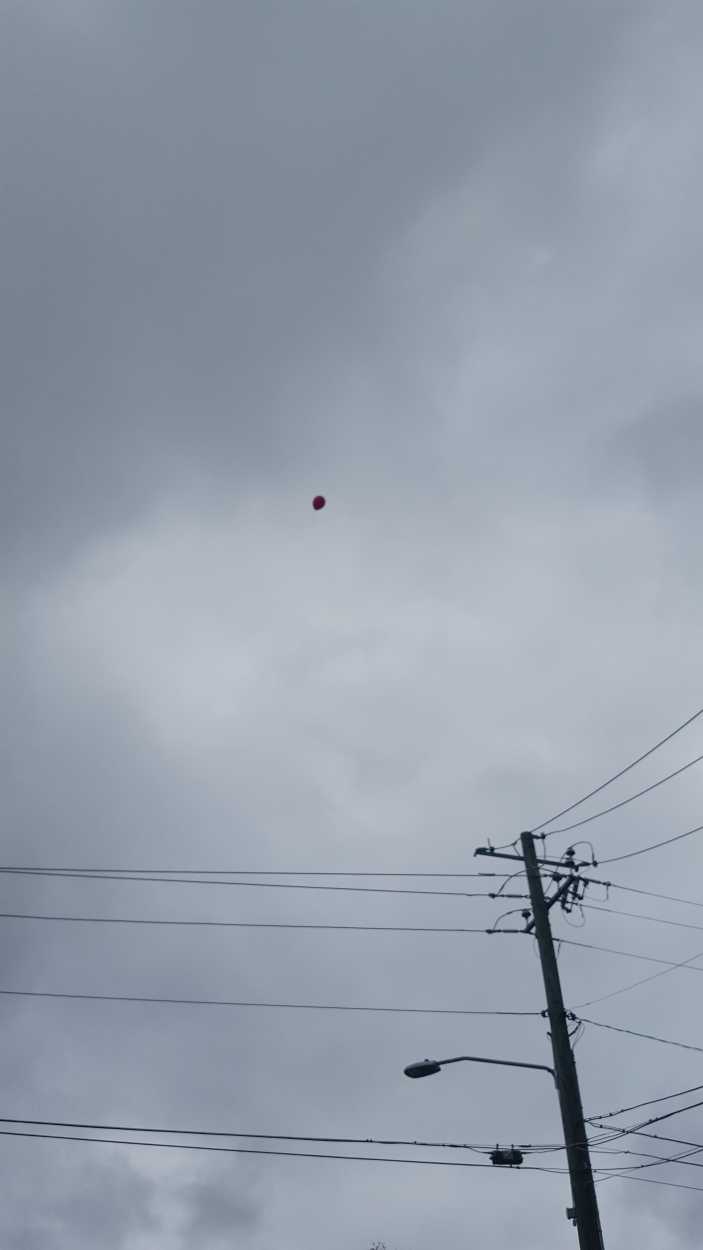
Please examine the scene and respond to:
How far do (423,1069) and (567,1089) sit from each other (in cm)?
281

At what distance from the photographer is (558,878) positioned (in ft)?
91.9

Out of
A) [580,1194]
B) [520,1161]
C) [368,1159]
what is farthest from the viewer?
[368,1159]

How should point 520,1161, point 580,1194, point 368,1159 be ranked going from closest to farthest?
point 580,1194 < point 520,1161 < point 368,1159

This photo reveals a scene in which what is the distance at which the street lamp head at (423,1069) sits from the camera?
2573 centimetres

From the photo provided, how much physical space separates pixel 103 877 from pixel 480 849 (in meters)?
7.89

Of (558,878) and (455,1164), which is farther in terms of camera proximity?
(558,878)

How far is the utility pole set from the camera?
78.3 feet

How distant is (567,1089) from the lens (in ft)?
81.3

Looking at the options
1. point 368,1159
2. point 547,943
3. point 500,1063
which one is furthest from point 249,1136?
point 547,943

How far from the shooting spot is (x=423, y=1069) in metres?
25.8

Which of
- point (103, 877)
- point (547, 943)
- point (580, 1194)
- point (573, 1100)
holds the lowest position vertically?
point (580, 1194)

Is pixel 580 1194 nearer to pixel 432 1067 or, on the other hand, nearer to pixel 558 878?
pixel 432 1067

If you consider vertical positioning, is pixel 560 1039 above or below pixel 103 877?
below

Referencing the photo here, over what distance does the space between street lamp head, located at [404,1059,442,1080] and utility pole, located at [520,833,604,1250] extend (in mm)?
2315
